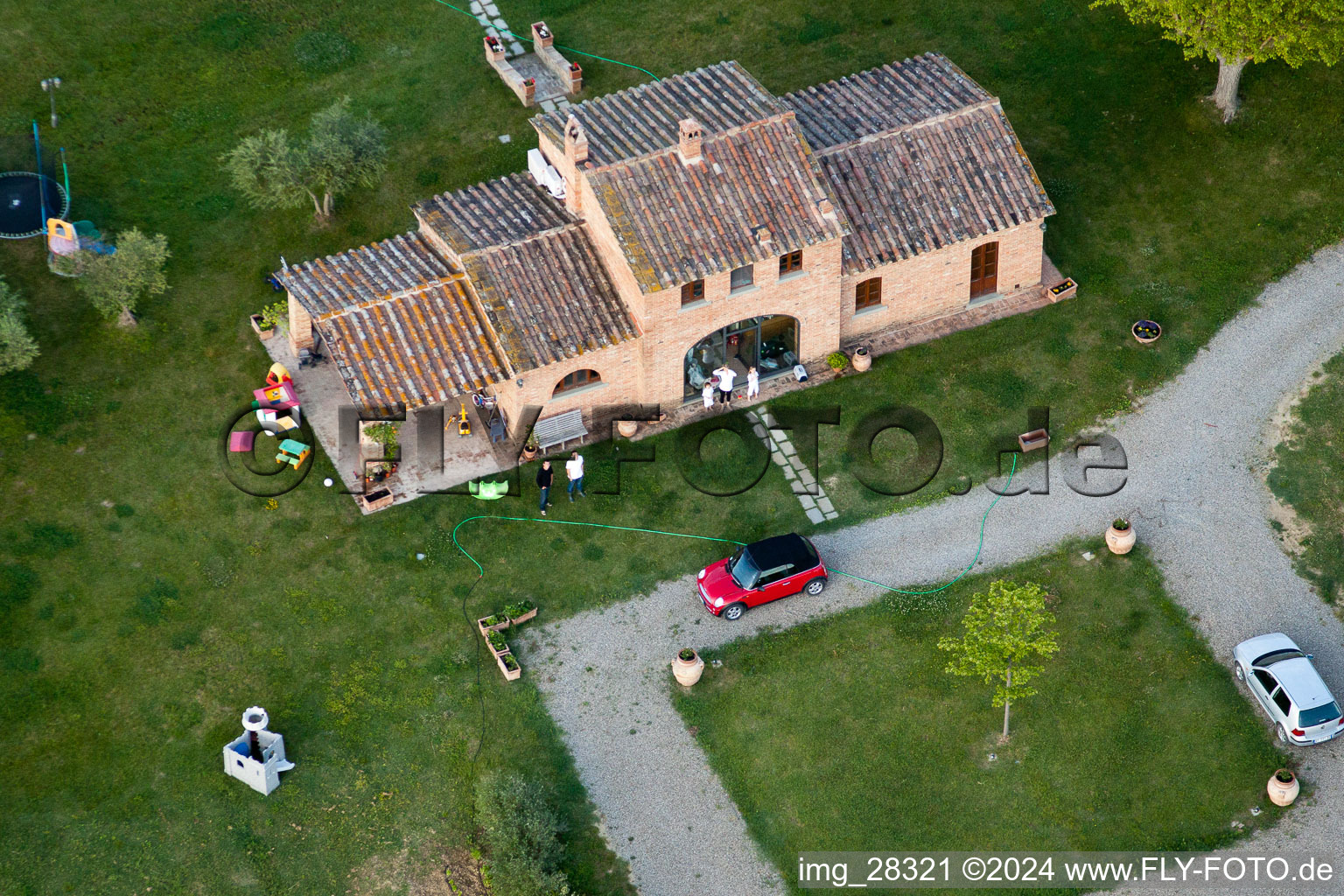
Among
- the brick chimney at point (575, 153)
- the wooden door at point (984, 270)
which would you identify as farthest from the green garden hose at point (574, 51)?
the wooden door at point (984, 270)

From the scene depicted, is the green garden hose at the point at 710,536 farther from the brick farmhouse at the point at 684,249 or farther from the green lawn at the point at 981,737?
the brick farmhouse at the point at 684,249

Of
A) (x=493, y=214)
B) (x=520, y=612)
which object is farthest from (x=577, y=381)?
(x=520, y=612)

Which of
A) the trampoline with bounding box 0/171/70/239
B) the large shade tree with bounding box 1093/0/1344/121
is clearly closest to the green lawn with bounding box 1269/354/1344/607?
the large shade tree with bounding box 1093/0/1344/121

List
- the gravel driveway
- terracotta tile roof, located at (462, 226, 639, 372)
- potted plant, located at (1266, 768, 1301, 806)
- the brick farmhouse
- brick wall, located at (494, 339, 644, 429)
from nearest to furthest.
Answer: potted plant, located at (1266, 768, 1301, 806), the gravel driveway, the brick farmhouse, terracotta tile roof, located at (462, 226, 639, 372), brick wall, located at (494, 339, 644, 429)

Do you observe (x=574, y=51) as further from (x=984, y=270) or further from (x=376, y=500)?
(x=376, y=500)

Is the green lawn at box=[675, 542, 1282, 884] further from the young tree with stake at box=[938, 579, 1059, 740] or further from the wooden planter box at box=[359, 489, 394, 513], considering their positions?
the wooden planter box at box=[359, 489, 394, 513]

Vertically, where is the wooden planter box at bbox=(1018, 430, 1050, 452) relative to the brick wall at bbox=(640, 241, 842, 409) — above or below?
below

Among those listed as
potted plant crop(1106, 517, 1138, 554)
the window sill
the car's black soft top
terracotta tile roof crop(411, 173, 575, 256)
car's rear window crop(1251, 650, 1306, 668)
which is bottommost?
car's rear window crop(1251, 650, 1306, 668)

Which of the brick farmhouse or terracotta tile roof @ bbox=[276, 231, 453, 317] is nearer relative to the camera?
the brick farmhouse
